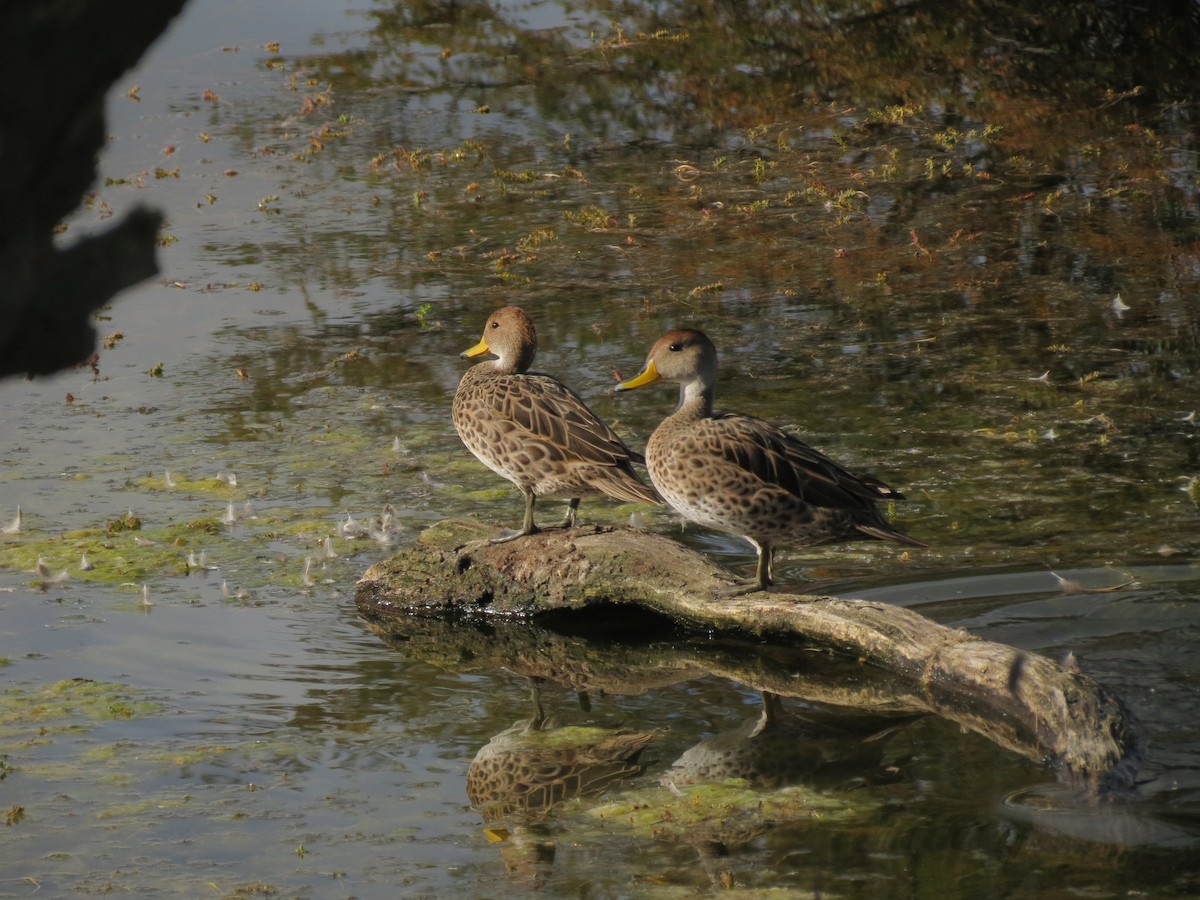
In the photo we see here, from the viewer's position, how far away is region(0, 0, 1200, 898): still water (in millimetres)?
5859

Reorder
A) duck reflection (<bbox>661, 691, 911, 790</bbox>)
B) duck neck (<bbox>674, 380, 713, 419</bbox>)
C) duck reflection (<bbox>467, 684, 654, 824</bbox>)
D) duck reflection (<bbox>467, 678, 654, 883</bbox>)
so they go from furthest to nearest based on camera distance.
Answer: duck neck (<bbox>674, 380, 713, 419</bbox>), duck reflection (<bbox>661, 691, 911, 790</bbox>), duck reflection (<bbox>467, 684, 654, 824</bbox>), duck reflection (<bbox>467, 678, 654, 883</bbox>)

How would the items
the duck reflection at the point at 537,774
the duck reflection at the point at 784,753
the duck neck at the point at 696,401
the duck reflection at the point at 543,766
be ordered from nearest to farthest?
the duck reflection at the point at 537,774
the duck reflection at the point at 543,766
the duck reflection at the point at 784,753
the duck neck at the point at 696,401

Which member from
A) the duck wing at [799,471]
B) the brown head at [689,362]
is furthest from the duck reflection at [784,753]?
the brown head at [689,362]

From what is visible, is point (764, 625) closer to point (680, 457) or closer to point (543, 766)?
point (680, 457)

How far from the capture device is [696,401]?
8156mm

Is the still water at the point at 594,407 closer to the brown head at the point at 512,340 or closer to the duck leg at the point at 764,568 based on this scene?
the duck leg at the point at 764,568

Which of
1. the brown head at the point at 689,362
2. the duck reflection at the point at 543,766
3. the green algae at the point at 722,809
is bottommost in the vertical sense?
the duck reflection at the point at 543,766

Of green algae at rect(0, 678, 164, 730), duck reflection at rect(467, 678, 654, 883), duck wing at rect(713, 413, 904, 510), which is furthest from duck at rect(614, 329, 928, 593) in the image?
green algae at rect(0, 678, 164, 730)

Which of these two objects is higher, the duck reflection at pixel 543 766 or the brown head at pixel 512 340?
the brown head at pixel 512 340

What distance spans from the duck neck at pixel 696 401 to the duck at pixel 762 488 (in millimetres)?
161

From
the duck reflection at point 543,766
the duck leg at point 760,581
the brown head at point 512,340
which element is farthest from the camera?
the brown head at point 512,340

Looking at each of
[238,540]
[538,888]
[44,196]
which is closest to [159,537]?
[238,540]

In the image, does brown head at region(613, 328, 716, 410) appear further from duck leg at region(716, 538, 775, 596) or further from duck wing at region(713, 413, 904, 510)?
duck leg at region(716, 538, 775, 596)

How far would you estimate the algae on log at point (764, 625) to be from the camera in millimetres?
6250
